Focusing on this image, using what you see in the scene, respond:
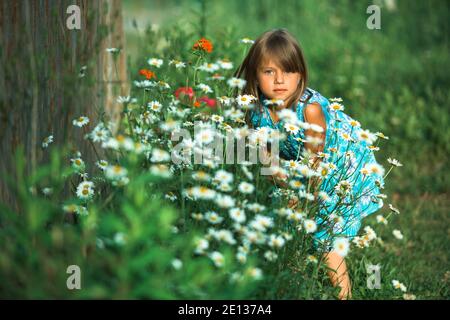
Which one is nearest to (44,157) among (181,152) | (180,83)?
(181,152)

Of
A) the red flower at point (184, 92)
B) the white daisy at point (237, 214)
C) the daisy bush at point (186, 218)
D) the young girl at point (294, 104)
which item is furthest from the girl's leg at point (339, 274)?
the red flower at point (184, 92)

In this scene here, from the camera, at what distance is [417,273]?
338 centimetres

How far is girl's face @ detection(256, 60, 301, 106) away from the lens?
3.17m

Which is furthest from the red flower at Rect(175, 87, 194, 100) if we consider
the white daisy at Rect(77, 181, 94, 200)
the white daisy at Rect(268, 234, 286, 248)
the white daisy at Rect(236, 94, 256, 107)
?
the white daisy at Rect(268, 234, 286, 248)

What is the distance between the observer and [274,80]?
10.4 feet

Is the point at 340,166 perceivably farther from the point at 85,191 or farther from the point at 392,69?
the point at 392,69

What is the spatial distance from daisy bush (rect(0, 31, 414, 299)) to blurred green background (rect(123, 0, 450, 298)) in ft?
2.66

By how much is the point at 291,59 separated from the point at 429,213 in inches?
65.2

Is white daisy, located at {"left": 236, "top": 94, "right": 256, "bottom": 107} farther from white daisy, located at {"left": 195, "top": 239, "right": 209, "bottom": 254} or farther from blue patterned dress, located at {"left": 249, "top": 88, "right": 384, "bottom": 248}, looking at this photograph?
white daisy, located at {"left": 195, "top": 239, "right": 209, "bottom": 254}

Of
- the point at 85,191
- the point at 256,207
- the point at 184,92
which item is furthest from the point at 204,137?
the point at 184,92

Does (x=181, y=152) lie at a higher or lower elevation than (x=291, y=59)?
lower
